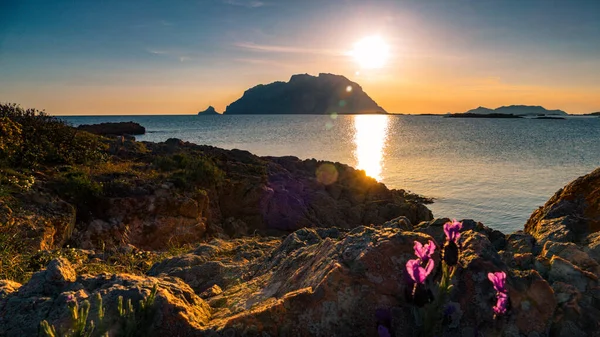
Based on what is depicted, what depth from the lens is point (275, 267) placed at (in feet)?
16.9

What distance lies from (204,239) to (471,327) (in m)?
10.1

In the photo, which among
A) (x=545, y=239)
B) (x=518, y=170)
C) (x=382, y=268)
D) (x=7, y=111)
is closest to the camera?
(x=382, y=268)

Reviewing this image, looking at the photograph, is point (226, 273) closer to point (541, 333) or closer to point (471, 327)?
point (471, 327)

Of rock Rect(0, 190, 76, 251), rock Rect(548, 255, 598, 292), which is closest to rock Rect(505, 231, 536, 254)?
rock Rect(548, 255, 598, 292)

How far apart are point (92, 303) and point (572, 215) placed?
608cm

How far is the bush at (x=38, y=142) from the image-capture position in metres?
12.0

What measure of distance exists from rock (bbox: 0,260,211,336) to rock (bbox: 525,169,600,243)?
431 cm

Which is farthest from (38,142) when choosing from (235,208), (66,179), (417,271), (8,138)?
(417,271)

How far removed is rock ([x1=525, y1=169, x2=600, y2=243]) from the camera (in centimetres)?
499

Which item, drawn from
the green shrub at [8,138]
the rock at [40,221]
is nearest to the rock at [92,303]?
the rock at [40,221]

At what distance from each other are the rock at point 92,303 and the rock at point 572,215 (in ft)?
14.2

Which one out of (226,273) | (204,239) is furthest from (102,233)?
(226,273)

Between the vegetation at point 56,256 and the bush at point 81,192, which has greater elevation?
the bush at point 81,192

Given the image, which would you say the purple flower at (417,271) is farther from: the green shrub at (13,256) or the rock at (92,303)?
the green shrub at (13,256)
